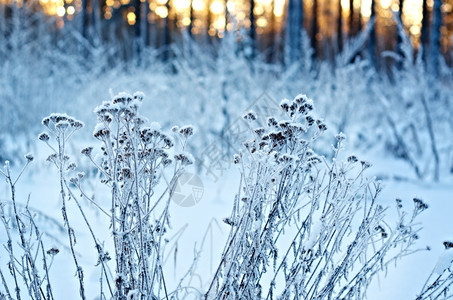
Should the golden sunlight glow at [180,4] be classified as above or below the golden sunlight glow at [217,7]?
below

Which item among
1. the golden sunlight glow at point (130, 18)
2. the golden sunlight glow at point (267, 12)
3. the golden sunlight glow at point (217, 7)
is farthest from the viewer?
the golden sunlight glow at point (130, 18)

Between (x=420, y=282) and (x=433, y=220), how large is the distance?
0.92 m

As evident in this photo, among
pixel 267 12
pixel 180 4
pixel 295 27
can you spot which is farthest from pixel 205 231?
Answer: pixel 267 12

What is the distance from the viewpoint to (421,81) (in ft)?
11.8

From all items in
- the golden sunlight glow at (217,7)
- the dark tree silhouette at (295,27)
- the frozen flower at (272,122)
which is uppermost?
the golden sunlight glow at (217,7)

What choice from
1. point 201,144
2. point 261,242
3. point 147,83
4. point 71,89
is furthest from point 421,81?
point 71,89

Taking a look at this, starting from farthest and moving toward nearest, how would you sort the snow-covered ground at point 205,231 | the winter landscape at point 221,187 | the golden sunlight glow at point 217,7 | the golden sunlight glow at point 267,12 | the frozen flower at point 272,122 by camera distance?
the golden sunlight glow at point 217,7 → the golden sunlight glow at point 267,12 → the snow-covered ground at point 205,231 → the frozen flower at point 272,122 → the winter landscape at point 221,187

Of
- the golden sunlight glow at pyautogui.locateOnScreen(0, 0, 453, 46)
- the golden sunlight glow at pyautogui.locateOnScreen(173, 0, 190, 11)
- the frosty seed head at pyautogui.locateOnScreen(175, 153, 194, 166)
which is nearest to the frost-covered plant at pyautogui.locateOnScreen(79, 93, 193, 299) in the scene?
the frosty seed head at pyautogui.locateOnScreen(175, 153, 194, 166)

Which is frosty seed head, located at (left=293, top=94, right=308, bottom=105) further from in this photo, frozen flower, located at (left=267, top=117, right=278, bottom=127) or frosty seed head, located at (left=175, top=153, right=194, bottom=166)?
frosty seed head, located at (left=175, top=153, right=194, bottom=166)

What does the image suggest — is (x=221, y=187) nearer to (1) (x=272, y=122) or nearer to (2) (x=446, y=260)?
(1) (x=272, y=122)

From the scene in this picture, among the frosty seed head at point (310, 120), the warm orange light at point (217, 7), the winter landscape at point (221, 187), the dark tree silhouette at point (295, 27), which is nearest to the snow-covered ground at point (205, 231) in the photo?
the winter landscape at point (221, 187)

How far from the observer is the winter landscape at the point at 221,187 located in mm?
1220

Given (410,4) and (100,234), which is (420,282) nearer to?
(100,234)

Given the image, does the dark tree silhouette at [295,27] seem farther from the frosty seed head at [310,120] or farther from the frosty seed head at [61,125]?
the frosty seed head at [61,125]
